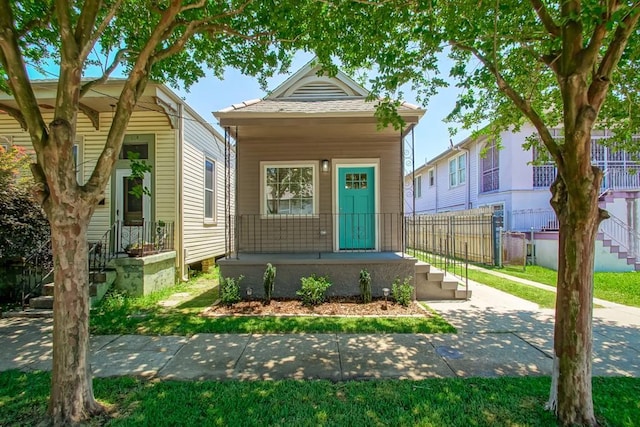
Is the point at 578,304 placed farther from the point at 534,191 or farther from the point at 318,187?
the point at 534,191

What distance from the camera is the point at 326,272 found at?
686 cm

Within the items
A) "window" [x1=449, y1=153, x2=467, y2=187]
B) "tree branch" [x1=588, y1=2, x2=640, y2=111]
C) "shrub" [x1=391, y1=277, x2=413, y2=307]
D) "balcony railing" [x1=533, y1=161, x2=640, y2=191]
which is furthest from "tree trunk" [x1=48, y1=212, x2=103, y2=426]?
"window" [x1=449, y1=153, x2=467, y2=187]

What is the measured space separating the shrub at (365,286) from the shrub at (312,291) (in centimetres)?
66

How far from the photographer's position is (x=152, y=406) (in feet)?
9.61

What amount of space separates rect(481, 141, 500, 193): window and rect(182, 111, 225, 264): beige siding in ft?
37.7

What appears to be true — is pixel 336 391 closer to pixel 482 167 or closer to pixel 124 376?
pixel 124 376

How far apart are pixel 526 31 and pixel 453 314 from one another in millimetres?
4524

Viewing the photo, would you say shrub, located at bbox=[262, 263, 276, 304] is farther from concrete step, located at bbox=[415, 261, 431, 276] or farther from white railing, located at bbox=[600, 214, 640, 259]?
white railing, located at bbox=[600, 214, 640, 259]

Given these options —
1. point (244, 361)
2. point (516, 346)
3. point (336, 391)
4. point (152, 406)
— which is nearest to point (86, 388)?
point (152, 406)

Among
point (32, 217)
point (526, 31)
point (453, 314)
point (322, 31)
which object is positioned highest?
point (322, 31)

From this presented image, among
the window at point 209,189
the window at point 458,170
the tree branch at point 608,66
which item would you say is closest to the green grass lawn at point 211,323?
the tree branch at point 608,66

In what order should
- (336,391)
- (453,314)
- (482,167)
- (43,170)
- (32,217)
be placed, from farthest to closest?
(482,167)
(32,217)
(453,314)
(336,391)
(43,170)

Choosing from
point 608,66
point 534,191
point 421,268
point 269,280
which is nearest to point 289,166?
point 269,280

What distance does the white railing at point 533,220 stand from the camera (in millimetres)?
12195
